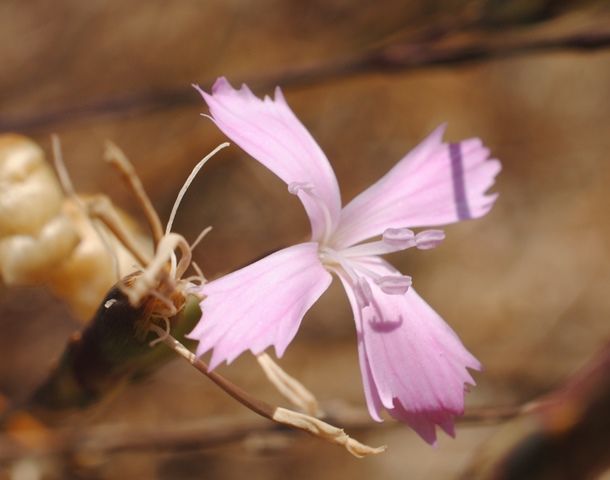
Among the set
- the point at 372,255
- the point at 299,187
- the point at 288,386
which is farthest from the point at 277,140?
the point at 288,386

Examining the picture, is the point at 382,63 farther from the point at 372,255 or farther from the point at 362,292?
the point at 362,292

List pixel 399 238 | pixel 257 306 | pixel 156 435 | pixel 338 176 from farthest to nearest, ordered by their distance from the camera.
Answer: pixel 338 176, pixel 156 435, pixel 399 238, pixel 257 306

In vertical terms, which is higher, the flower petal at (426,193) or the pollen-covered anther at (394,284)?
the flower petal at (426,193)

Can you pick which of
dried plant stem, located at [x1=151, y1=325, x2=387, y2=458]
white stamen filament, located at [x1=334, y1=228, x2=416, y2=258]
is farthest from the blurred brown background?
dried plant stem, located at [x1=151, y1=325, x2=387, y2=458]

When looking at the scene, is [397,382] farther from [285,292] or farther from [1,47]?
[1,47]

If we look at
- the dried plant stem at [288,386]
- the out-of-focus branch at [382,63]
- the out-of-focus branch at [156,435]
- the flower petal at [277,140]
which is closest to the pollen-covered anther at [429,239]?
the flower petal at [277,140]

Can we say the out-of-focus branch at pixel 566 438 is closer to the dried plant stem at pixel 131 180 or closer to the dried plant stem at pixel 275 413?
the dried plant stem at pixel 275 413
